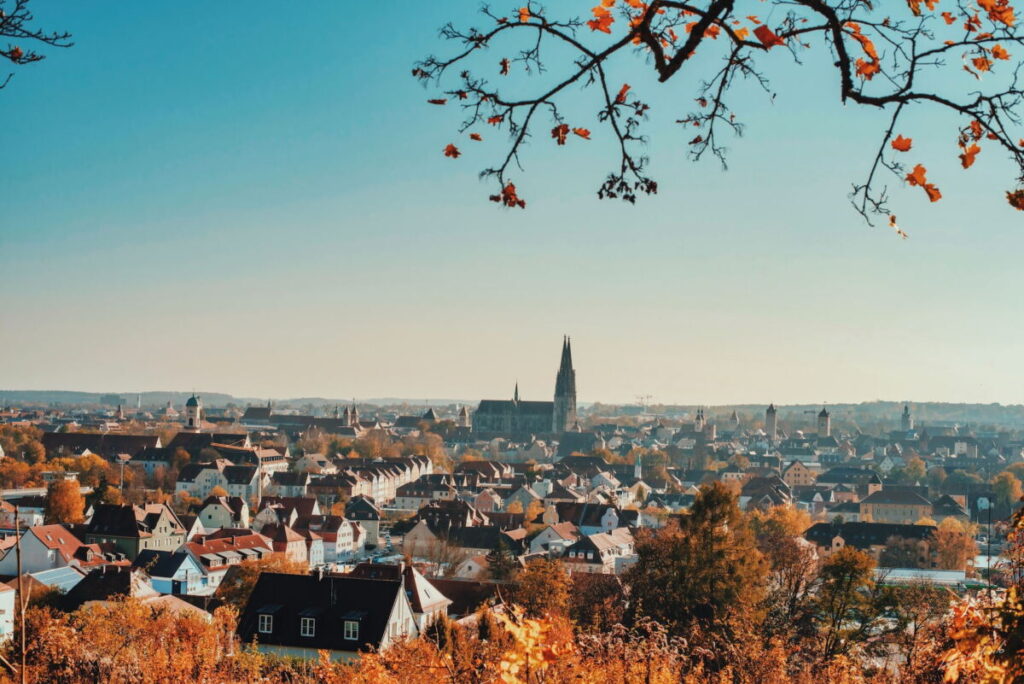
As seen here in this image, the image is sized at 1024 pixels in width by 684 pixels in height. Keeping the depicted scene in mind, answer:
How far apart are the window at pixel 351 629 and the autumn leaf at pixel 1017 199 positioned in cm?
2165

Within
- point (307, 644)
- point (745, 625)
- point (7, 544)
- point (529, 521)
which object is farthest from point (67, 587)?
point (529, 521)

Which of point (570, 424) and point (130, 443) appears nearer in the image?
point (130, 443)

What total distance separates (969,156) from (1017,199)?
0.23 meters

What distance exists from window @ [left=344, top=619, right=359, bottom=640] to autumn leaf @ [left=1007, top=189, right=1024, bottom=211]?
21.7m

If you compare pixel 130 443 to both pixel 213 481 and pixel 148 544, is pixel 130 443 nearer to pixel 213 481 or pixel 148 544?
pixel 213 481

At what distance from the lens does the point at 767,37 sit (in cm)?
381

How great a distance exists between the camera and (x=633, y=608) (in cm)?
2600

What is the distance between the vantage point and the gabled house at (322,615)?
23.7 metres

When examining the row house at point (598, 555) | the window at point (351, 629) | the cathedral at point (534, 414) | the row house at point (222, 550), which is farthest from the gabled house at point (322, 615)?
the cathedral at point (534, 414)

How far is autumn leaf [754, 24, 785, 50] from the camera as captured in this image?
150 inches

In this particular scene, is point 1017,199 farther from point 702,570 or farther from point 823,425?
point 823,425

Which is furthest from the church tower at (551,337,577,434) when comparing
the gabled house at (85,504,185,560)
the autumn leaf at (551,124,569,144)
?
the autumn leaf at (551,124,569,144)

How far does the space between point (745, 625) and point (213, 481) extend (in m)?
63.1

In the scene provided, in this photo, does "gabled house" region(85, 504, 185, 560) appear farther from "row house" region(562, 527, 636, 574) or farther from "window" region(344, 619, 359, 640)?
"window" region(344, 619, 359, 640)
